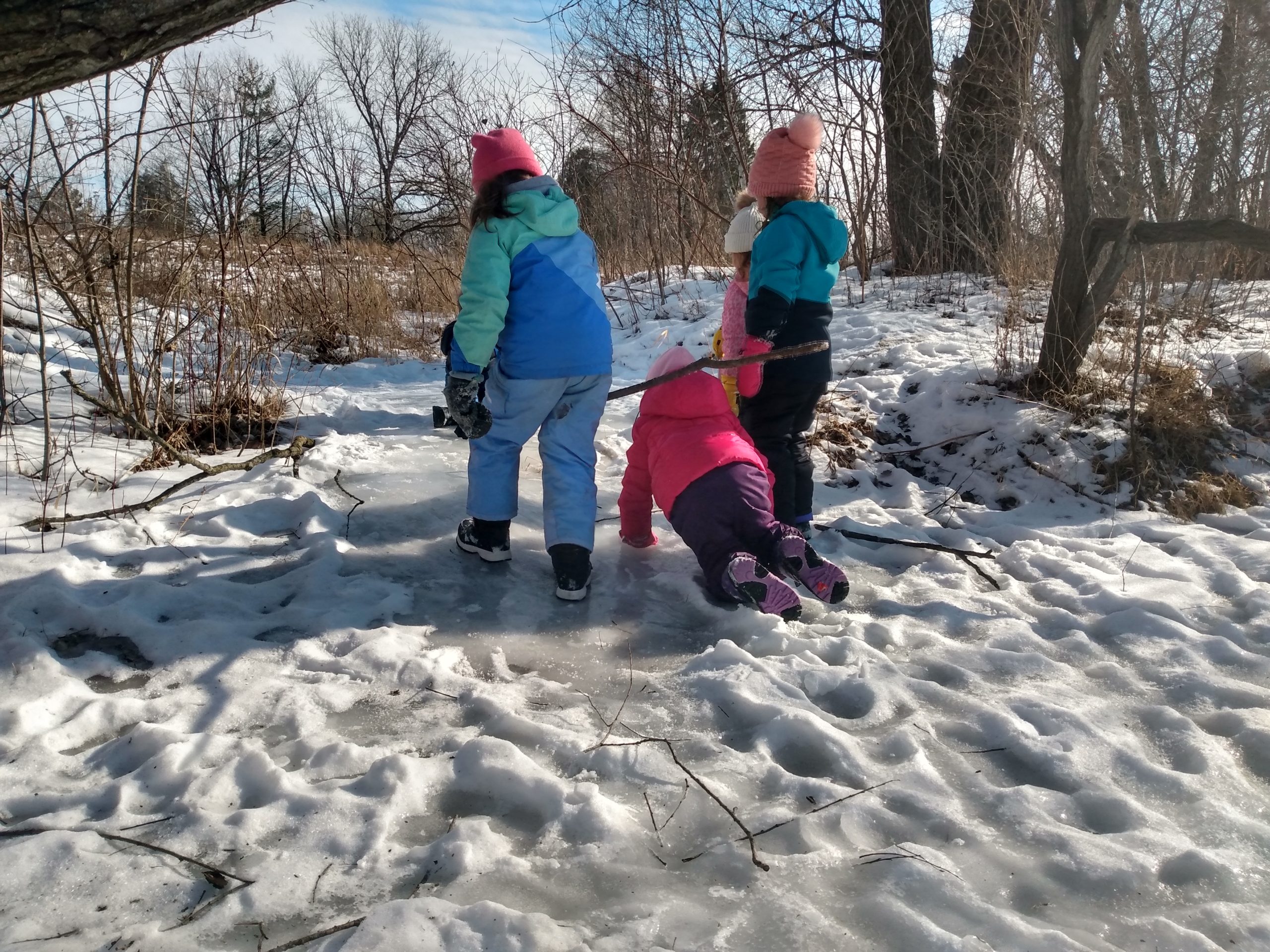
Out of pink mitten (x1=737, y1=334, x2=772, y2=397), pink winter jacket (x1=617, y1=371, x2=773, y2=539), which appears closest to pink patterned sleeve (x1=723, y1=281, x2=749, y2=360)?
pink mitten (x1=737, y1=334, x2=772, y2=397)

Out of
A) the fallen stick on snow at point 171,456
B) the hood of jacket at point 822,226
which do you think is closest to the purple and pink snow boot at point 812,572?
the hood of jacket at point 822,226

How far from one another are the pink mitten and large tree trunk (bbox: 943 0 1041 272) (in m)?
4.84

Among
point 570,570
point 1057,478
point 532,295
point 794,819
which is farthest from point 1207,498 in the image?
point 532,295

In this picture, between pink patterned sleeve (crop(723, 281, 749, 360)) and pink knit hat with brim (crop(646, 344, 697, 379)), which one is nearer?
pink knit hat with brim (crop(646, 344, 697, 379))

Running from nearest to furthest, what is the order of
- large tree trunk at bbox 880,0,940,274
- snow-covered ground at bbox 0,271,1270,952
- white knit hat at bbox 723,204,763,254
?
1. snow-covered ground at bbox 0,271,1270,952
2. white knit hat at bbox 723,204,763,254
3. large tree trunk at bbox 880,0,940,274

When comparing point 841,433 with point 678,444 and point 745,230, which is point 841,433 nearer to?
point 745,230

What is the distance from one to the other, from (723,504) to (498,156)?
5.24ft

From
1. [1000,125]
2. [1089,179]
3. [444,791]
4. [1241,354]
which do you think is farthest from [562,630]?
[1000,125]

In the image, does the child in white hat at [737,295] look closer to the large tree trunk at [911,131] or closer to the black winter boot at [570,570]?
the black winter boot at [570,570]

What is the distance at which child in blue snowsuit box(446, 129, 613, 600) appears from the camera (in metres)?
3.16

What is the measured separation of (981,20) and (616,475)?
22.3 feet

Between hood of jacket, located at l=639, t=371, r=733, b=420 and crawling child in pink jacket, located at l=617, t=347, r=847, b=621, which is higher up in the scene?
hood of jacket, located at l=639, t=371, r=733, b=420

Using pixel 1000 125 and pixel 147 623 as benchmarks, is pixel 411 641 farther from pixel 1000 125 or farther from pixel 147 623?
pixel 1000 125

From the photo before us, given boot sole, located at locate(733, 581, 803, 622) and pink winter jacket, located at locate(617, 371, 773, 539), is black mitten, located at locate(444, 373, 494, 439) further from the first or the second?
boot sole, located at locate(733, 581, 803, 622)
